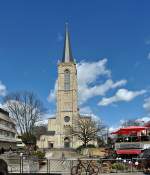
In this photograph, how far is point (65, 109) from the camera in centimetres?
13250

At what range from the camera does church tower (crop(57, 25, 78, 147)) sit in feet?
429

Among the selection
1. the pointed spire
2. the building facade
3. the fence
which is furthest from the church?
the fence

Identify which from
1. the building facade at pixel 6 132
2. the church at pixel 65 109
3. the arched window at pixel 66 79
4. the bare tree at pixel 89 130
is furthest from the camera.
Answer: the arched window at pixel 66 79

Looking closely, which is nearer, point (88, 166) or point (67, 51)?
point (88, 166)

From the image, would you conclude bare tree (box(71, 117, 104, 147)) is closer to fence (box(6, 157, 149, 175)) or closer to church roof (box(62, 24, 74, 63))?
church roof (box(62, 24, 74, 63))

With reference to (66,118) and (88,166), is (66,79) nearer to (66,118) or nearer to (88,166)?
(66,118)

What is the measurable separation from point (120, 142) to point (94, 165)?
7.62 meters

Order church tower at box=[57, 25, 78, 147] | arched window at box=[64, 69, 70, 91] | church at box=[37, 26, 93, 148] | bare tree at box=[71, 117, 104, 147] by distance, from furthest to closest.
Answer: arched window at box=[64, 69, 70, 91], church tower at box=[57, 25, 78, 147], church at box=[37, 26, 93, 148], bare tree at box=[71, 117, 104, 147]

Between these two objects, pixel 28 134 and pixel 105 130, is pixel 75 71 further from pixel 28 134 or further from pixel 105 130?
pixel 28 134

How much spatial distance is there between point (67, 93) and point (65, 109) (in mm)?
6073

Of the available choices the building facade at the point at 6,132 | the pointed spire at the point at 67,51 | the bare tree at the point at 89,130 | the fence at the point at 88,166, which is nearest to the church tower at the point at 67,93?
the pointed spire at the point at 67,51

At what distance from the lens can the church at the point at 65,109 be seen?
130 m

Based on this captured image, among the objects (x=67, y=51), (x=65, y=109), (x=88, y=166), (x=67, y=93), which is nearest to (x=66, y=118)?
(x=65, y=109)

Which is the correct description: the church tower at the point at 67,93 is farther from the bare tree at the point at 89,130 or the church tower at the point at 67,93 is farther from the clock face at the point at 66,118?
the bare tree at the point at 89,130
